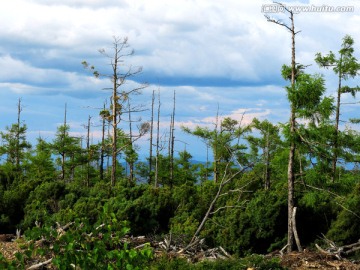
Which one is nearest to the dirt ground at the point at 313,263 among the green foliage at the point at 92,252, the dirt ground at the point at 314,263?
the dirt ground at the point at 314,263

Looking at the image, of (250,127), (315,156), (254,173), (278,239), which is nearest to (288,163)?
(315,156)

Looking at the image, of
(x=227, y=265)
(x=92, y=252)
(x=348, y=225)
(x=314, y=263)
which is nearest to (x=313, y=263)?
(x=314, y=263)

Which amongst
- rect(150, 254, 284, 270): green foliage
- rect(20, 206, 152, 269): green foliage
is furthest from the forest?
rect(20, 206, 152, 269): green foliage

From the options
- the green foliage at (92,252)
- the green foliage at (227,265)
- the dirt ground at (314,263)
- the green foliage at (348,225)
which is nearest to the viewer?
the green foliage at (92,252)

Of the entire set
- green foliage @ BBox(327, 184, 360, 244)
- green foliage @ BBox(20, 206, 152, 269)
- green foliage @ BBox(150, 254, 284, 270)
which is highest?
green foliage @ BBox(20, 206, 152, 269)

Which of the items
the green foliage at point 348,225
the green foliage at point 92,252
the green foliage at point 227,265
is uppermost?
the green foliage at point 92,252

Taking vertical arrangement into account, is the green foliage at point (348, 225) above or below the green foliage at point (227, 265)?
below

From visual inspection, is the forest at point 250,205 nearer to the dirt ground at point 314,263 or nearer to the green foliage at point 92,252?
the dirt ground at point 314,263

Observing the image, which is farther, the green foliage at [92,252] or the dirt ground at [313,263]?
the dirt ground at [313,263]

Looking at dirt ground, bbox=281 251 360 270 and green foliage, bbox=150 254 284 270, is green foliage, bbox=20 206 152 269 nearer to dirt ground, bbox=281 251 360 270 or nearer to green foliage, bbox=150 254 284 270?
green foliage, bbox=150 254 284 270

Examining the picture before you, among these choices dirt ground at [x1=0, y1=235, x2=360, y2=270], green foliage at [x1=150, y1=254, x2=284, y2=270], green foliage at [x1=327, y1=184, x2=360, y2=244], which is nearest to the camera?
green foliage at [x1=150, y1=254, x2=284, y2=270]

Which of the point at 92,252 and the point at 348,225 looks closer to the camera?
the point at 92,252

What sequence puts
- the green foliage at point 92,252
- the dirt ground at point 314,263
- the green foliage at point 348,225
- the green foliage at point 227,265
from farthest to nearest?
the green foliage at point 348,225 < the dirt ground at point 314,263 < the green foliage at point 227,265 < the green foliage at point 92,252

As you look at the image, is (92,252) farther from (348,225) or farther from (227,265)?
(348,225)
